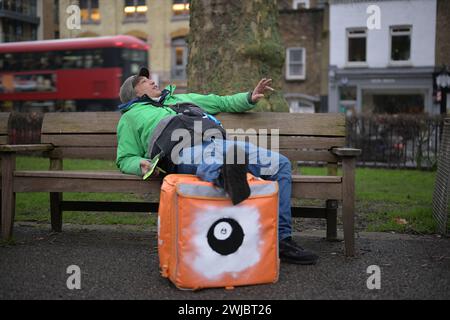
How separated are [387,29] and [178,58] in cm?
1182

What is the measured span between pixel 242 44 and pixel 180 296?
10.8 ft

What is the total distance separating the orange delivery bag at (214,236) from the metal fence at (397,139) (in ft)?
28.2

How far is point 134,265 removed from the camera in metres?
3.48

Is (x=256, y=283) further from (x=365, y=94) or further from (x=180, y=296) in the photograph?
(x=365, y=94)

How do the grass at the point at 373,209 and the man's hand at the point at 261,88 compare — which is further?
the grass at the point at 373,209

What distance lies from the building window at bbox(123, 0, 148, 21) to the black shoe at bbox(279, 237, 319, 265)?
81.1ft

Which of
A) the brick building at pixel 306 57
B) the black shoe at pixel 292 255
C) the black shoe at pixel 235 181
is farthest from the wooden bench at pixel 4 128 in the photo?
the brick building at pixel 306 57

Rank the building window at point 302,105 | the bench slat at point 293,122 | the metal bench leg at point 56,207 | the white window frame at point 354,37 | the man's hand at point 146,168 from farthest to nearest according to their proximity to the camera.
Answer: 1. the building window at point 302,105
2. the white window frame at point 354,37
3. the metal bench leg at point 56,207
4. the bench slat at point 293,122
5. the man's hand at point 146,168

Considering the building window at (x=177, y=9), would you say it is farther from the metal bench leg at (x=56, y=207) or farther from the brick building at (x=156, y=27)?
the metal bench leg at (x=56, y=207)

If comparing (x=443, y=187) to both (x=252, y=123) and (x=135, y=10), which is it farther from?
(x=135, y=10)

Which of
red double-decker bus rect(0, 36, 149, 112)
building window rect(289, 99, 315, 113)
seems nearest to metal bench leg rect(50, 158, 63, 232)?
red double-decker bus rect(0, 36, 149, 112)

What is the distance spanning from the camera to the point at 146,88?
4031 mm

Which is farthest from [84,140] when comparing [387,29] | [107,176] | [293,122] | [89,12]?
[89,12]

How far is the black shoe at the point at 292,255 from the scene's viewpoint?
11.3 feet
